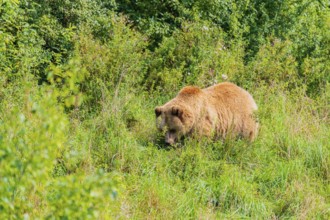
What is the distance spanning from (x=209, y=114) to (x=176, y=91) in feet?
4.30

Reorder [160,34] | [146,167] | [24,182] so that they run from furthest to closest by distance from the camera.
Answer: [160,34] < [146,167] < [24,182]

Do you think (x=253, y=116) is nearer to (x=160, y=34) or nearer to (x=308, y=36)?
(x=160, y=34)

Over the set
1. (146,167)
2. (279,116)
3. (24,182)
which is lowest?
(146,167)

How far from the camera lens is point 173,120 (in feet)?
28.1

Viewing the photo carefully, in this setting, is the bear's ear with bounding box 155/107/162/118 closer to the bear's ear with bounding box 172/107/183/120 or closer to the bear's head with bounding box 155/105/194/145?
the bear's head with bounding box 155/105/194/145

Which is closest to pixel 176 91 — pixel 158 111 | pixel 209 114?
pixel 209 114

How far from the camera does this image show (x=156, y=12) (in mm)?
11750

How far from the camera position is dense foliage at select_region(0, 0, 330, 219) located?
24.1 feet

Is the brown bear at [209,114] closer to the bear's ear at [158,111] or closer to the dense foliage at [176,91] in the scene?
the bear's ear at [158,111]

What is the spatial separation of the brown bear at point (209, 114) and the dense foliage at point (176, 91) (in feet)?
0.71

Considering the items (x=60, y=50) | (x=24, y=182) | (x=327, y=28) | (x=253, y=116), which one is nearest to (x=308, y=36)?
(x=327, y=28)

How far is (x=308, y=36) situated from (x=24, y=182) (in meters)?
9.26

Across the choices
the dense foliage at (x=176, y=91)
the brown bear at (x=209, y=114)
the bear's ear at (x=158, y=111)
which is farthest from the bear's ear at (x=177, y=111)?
the dense foliage at (x=176, y=91)

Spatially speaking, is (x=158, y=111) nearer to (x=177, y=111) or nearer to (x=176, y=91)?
(x=177, y=111)
